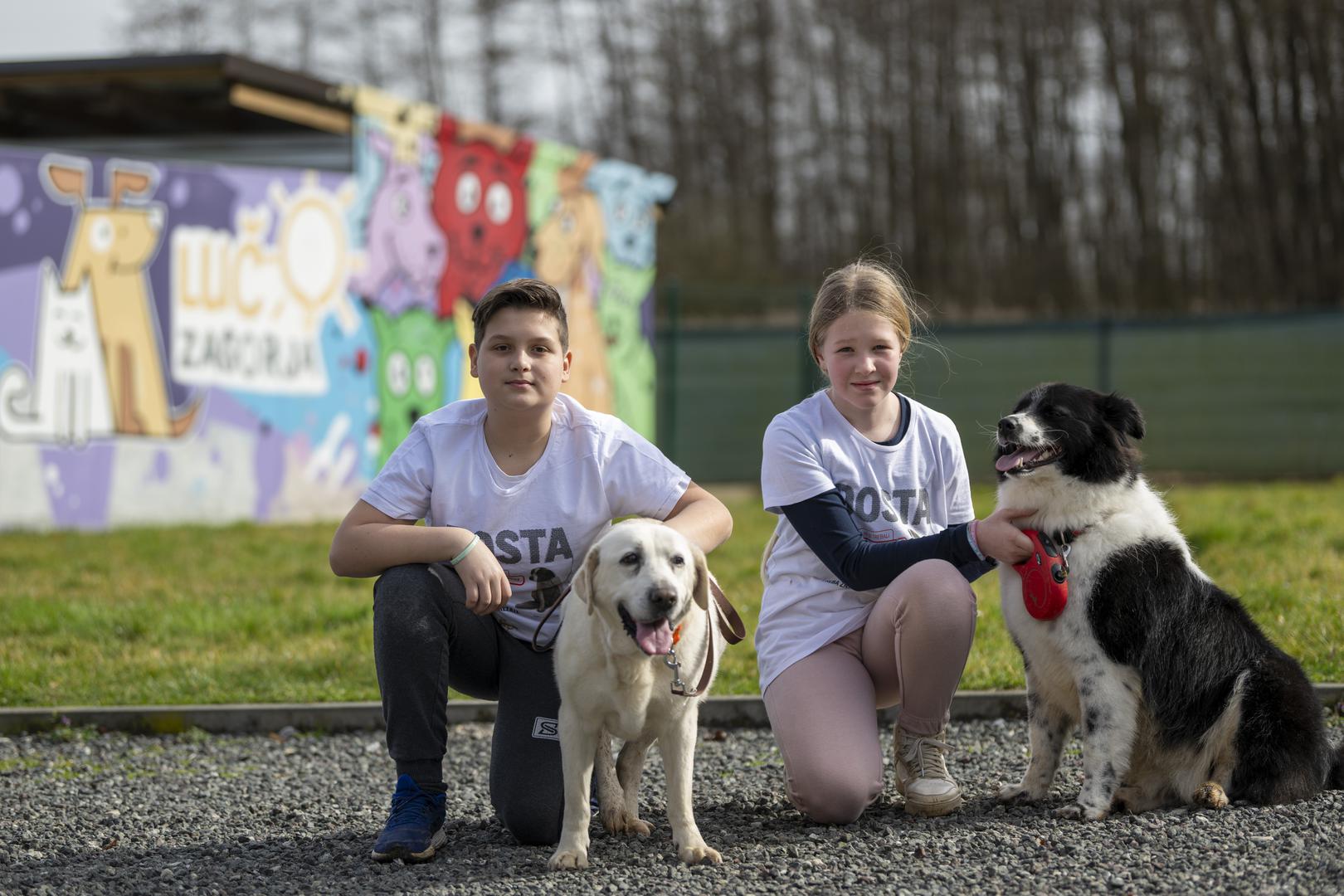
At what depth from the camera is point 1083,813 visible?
391 cm

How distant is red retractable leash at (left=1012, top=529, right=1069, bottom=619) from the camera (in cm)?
396

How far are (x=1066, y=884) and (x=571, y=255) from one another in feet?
42.2

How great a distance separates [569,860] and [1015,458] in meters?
1.76

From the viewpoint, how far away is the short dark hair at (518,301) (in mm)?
3988

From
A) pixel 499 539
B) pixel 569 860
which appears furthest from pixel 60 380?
pixel 569 860

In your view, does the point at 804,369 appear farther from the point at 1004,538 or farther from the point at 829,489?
the point at 1004,538

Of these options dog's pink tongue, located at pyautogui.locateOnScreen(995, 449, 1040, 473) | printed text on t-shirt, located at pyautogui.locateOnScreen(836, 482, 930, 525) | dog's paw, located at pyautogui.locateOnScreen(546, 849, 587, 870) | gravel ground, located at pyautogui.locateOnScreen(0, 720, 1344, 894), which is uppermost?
dog's pink tongue, located at pyautogui.locateOnScreen(995, 449, 1040, 473)

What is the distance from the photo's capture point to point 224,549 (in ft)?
33.4

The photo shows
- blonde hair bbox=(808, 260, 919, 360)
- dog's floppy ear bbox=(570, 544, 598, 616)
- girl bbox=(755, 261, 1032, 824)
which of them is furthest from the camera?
blonde hair bbox=(808, 260, 919, 360)

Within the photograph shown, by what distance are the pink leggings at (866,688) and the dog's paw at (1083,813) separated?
46cm

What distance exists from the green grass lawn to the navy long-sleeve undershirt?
6.00ft

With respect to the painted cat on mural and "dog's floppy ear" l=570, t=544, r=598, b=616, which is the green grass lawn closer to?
the painted cat on mural

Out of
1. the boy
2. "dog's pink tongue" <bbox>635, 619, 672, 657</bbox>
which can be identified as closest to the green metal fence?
the boy

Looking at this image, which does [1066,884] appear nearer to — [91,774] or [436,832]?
[436,832]
